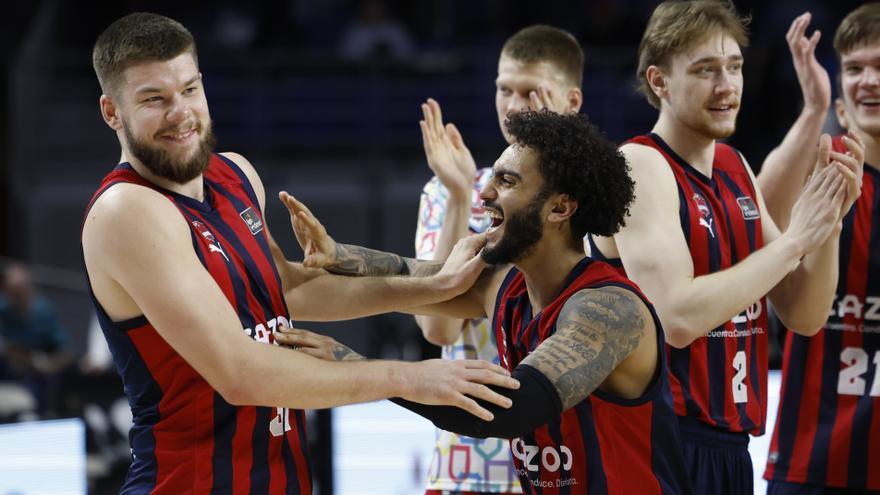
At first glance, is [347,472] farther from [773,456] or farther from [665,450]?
[665,450]

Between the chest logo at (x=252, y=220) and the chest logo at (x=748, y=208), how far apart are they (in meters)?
1.66

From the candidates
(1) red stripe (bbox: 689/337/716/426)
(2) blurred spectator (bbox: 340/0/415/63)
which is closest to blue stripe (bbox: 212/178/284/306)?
(1) red stripe (bbox: 689/337/716/426)

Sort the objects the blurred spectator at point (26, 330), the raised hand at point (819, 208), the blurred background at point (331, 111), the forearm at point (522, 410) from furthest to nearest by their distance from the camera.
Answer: the blurred background at point (331, 111) → the blurred spectator at point (26, 330) → the raised hand at point (819, 208) → the forearm at point (522, 410)

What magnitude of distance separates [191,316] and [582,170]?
1206mm

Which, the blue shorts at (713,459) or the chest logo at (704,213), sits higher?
the chest logo at (704,213)

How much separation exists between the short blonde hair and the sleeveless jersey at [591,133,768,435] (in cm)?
31

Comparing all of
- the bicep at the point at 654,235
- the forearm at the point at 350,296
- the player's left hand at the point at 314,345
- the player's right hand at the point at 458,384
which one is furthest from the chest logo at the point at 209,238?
the bicep at the point at 654,235

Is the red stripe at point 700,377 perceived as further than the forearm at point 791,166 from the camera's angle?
No

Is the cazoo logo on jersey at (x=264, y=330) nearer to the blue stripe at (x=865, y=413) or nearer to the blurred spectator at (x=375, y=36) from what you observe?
the blue stripe at (x=865, y=413)

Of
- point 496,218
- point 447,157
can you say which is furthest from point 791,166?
point 496,218

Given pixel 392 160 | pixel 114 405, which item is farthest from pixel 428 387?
pixel 392 160

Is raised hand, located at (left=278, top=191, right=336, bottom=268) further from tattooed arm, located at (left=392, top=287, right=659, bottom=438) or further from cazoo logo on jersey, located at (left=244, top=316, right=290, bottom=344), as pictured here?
tattooed arm, located at (left=392, top=287, right=659, bottom=438)

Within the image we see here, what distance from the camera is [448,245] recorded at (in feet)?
15.4

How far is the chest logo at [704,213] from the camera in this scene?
13.6ft
